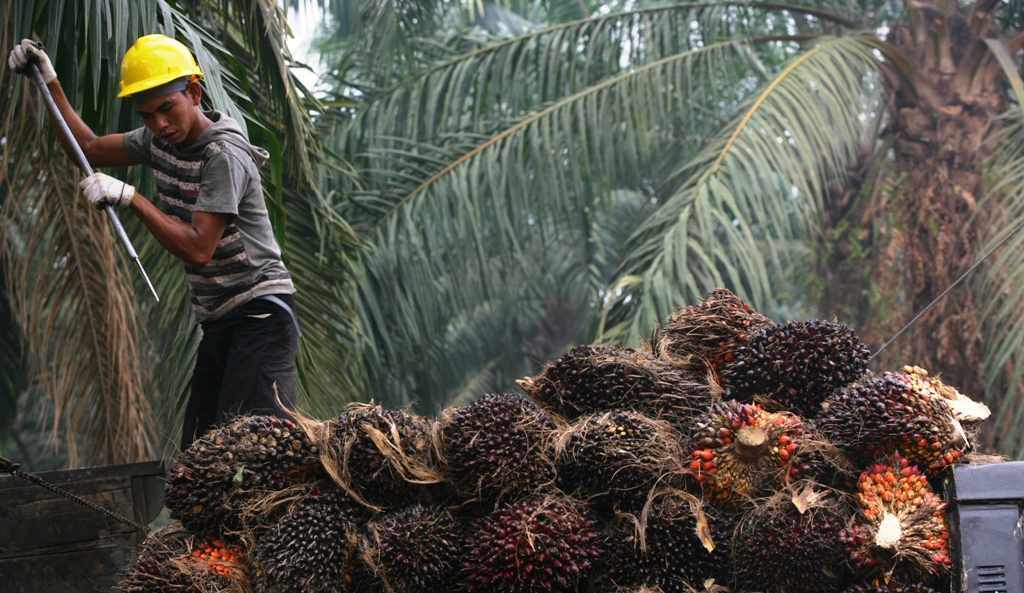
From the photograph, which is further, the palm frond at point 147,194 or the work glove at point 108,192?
the palm frond at point 147,194

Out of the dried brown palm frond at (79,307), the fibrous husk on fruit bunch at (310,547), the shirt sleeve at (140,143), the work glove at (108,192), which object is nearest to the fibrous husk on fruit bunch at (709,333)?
the fibrous husk on fruit bunch at (310,547)

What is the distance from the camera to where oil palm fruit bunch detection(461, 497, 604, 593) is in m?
1.94

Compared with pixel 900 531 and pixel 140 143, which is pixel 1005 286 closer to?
pixel 900 531

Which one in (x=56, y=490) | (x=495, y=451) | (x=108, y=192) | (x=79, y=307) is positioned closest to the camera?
(x=495, y=451)

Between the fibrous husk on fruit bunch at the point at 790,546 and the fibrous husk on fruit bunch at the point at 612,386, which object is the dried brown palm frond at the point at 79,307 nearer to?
the fibrous husk on fruit bunch at the point at 612,386

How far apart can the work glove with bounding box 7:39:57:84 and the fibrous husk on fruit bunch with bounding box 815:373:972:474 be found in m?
2.43

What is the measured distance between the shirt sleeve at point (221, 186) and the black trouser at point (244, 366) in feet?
1.05

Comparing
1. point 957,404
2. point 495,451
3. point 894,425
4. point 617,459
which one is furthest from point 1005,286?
point 495,451

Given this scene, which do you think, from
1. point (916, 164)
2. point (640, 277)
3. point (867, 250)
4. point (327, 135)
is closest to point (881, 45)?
point (916, 164)

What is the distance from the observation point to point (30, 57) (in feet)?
9.38

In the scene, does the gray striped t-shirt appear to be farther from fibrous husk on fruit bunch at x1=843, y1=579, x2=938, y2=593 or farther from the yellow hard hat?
fibrous husk on fruit bunch at x1=843, y1=579, x2=938, y2=593

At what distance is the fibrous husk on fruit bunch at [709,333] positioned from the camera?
97.0 inches

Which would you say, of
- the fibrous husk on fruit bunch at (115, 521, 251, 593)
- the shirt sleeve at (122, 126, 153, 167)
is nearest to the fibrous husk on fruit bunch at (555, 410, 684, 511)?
the fibrous husk on fruit bunch at (115, 521, 251, 593)

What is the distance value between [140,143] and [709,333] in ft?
5.85
